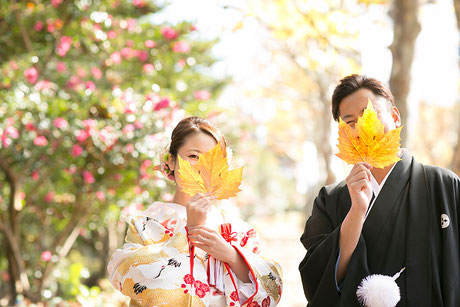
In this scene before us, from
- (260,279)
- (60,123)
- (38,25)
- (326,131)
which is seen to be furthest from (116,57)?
(326,131)

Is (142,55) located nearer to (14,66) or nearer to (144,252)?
(14,66)

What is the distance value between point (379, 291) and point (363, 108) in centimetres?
86

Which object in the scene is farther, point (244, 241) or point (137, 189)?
point (137, 189)

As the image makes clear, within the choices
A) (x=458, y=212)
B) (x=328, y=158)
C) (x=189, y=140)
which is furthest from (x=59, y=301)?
(x=328, y=158)

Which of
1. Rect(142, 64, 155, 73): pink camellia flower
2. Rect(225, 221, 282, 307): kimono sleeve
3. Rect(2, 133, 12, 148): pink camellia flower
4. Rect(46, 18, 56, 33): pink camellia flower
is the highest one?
Rect(46, 18, 56, 33): pink camellia flower

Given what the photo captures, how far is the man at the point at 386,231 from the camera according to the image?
7.04 ft

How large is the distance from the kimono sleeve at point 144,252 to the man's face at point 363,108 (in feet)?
3.22

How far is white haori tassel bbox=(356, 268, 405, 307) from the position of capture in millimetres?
2092

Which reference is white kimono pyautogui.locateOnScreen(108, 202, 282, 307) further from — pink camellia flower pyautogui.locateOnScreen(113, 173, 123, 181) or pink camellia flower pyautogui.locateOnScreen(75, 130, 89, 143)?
pink camellia flower pyautogui.locateOnScreen(113, 173, 123, 181)

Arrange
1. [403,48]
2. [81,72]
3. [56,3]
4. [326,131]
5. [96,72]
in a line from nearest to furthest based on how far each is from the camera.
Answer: [403,48], [56,3], [96,72], [81,72], [326,131]

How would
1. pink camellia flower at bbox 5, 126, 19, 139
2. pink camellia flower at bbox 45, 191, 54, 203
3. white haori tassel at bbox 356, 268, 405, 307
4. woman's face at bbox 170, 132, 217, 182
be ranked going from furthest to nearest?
pink camellia flower at bbox 45, 191, 54, 203 → pink camellia flower at bbox 5, 126, 19, 139 → woman's face at bbox 170, 132, 217, 182 → white haori tassel at bbox 356, 268, 405, 307

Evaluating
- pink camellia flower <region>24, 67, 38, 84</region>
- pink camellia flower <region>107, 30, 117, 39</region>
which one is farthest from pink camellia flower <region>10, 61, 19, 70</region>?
pink camellia flower <region>107, 30, 117, 39</region>

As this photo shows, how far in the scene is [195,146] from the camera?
2.45 meters

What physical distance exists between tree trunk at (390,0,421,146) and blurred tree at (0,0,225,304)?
7.46 ft
